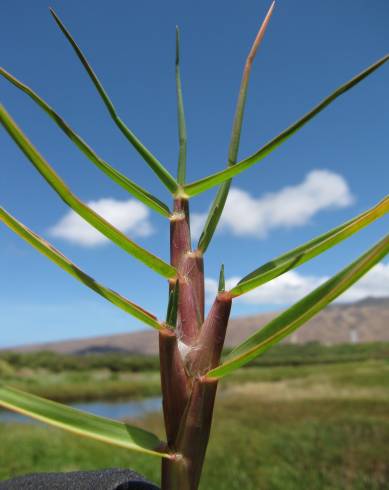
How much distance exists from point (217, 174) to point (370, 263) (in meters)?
0.17

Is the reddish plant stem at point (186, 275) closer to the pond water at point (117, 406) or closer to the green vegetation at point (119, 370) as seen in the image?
the pond water at point (117, 406)

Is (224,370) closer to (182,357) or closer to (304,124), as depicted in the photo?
(182,357)

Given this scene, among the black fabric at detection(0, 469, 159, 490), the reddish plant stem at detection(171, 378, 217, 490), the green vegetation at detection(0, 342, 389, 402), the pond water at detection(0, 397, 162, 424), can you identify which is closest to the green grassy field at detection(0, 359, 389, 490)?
the pond water at detection(0, 397, 162, 424)

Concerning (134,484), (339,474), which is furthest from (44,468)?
(134,484)

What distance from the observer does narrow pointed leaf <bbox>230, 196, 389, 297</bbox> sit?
29cm

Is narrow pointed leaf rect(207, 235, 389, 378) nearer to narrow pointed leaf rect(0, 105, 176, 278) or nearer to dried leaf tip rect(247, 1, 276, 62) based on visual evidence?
narrow pointed leaf rect(0, 105, 176, 278)

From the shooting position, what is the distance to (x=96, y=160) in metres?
0.37

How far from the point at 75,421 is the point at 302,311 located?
16cm

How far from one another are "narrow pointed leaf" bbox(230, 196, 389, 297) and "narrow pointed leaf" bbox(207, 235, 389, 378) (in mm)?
45

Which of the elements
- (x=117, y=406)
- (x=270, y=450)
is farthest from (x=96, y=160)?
(x=117, y=406)

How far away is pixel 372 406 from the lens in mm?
8516

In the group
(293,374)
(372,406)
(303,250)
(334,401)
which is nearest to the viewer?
(303,250)

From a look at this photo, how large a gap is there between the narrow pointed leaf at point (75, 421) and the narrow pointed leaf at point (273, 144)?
0.20 m

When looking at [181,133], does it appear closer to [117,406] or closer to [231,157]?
[231,157]
